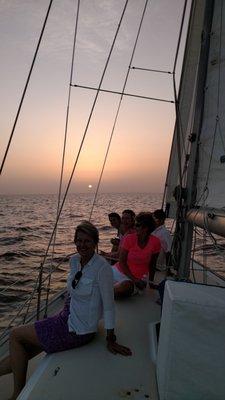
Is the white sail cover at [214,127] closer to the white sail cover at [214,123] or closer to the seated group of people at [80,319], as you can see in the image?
the white sail cover at [214,123]

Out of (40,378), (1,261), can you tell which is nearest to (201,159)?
(40,378)

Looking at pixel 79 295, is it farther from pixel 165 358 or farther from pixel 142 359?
pixel 165 358

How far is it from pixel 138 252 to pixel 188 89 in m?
3.11

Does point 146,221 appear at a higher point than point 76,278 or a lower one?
higher

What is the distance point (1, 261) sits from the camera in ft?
47.9

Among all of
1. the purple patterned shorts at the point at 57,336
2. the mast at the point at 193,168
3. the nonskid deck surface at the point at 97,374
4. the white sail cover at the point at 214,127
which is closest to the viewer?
the nonskid deck surface at the point at 97,374

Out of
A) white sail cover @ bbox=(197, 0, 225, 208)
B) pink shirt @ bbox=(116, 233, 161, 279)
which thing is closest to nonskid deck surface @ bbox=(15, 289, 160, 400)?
pink shirt @ bbox=(116, 233, 161, 279)

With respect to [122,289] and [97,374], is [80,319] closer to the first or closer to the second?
[97,374]

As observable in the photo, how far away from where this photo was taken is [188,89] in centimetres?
627

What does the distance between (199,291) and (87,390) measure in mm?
1051

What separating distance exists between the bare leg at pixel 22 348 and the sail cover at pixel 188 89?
304cm


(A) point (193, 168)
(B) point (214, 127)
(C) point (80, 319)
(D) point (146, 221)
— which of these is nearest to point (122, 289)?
(D) point (146, 221)

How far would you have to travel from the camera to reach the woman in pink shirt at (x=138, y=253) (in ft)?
15.8

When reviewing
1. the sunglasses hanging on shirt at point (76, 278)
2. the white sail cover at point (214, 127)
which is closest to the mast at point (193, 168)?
the white sail cover at point (214, 127)
